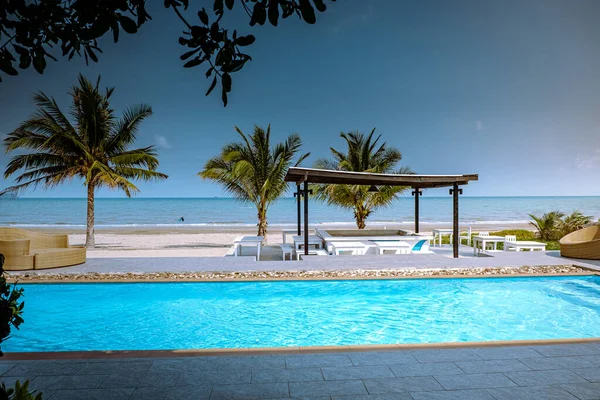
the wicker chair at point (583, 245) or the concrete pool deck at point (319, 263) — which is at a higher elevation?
the wicker chair at point (583, 245)

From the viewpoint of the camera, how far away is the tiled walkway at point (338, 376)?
9.29ft

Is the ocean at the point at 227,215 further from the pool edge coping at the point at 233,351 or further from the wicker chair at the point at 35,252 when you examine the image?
the pool edge coping at the point at 233,351

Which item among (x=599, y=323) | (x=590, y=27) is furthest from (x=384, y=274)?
(x=590, y=27)

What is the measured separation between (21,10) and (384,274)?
729cm

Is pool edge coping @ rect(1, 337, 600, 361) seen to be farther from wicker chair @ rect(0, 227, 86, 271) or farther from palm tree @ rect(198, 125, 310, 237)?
palm tree @ rect(198, 125, 310, 237)

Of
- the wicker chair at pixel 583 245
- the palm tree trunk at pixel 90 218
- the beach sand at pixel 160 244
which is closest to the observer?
the wicker chair at pixel 583 245

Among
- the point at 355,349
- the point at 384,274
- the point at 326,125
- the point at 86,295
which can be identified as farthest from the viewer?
the point at 326,125

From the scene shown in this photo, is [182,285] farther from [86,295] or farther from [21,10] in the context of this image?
[21,10]

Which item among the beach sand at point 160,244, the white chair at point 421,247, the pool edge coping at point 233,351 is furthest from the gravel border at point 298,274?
the beach sand at point 160,244

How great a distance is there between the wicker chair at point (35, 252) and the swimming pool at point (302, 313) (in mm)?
1094

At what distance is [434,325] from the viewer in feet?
18.8

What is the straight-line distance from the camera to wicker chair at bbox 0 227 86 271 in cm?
787

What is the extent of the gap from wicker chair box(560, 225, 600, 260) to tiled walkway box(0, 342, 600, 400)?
6.63 m

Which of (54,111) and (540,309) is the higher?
(54,111)
